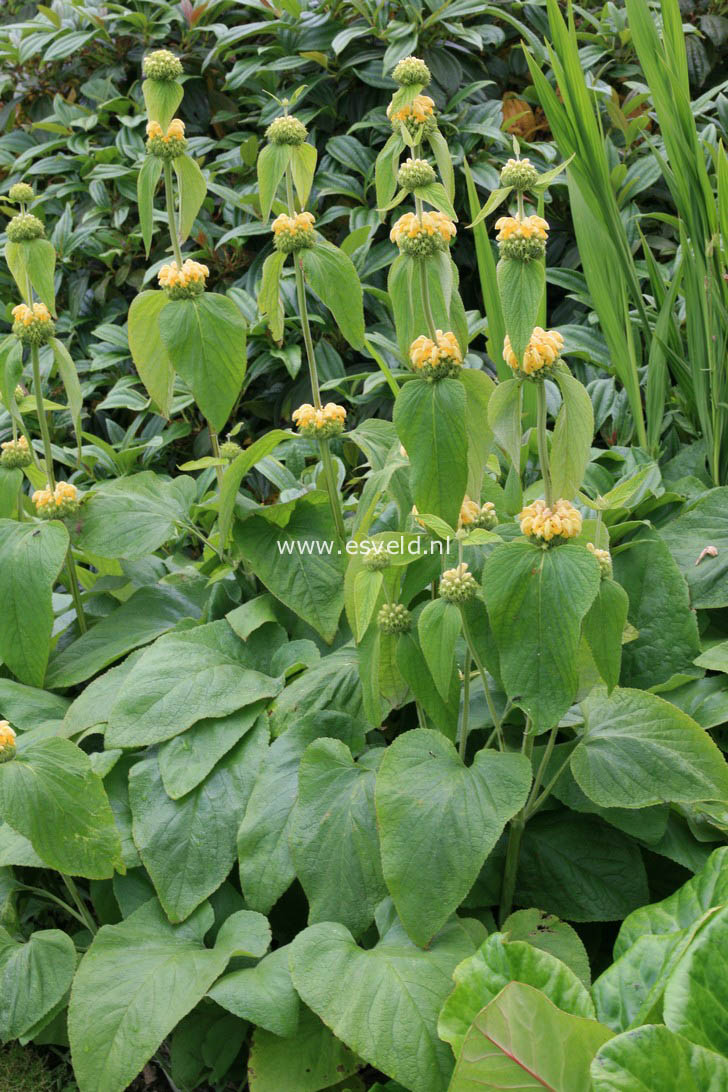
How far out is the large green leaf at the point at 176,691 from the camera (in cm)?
169

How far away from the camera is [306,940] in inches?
54.5

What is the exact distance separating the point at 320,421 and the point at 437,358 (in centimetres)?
54

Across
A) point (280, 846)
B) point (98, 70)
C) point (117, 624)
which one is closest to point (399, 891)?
point (280, 846)

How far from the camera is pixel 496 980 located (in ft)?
3.94

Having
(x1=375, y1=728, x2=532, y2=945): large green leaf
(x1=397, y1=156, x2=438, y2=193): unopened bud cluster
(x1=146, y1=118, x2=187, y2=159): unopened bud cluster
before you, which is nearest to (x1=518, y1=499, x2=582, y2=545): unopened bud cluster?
(x1=375, y1=728, x2=532, y2=945): large green leaf

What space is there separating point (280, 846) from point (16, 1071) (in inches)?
23.1

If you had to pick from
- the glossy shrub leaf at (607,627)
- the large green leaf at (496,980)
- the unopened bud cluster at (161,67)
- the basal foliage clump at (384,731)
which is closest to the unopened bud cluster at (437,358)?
the basal foliage clump at (384,731)

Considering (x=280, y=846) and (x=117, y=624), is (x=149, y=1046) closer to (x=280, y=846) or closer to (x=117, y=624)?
(x=280, y=846)

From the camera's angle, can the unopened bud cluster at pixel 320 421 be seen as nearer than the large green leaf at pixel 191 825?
No

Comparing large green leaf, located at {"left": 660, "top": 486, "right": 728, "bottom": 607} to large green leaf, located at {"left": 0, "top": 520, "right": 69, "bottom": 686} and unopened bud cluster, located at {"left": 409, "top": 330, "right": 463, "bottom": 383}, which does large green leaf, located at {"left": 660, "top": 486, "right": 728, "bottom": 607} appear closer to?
unopened bud cluster, located at {"left": 409, "top": 330, "right": 463, "bottom": 383}

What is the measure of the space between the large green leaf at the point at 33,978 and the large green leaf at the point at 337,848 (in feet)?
1.31

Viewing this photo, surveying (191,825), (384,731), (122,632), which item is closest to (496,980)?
(191,825)

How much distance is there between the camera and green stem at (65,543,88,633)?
211cm

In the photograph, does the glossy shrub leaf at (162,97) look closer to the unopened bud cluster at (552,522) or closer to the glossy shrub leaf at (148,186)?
the glossy shrub leaf at (148,186)
